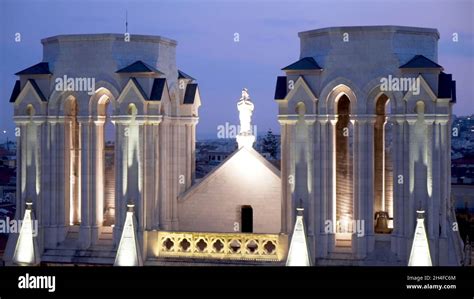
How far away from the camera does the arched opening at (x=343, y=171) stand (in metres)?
27.6

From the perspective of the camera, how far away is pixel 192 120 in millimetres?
31047

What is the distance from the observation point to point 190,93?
102ft

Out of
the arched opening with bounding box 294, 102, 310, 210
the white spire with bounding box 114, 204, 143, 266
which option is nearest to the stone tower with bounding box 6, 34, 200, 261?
the white spire with bounding box 114, 204, 143, 266

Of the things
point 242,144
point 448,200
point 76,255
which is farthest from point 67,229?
point 448,200

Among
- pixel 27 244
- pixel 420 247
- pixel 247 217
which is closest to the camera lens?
pixel 420 247

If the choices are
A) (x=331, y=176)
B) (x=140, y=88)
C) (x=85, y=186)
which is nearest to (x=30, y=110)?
(x=85, y=186)

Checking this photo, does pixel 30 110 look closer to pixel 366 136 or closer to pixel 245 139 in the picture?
pixel 245 139

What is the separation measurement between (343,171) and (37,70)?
31.3ft

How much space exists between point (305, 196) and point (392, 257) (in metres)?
2.89

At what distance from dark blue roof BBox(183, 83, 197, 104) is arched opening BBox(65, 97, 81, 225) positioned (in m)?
3.56

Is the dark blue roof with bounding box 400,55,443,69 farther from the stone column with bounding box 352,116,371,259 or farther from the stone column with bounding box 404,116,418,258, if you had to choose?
the stone column with bounding box 352,116,371,259

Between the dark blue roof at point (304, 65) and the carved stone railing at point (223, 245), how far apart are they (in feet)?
15.4

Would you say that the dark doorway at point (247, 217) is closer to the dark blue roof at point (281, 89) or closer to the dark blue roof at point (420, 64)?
the dark blue roof at point (281, 89)
